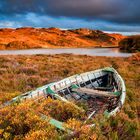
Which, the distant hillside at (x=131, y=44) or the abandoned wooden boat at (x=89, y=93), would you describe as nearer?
the abandoned wooden boat at (x=89, y=93)

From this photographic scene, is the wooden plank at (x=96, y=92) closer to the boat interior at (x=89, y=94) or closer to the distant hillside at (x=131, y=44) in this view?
the boat interior at (x=89, y=94)

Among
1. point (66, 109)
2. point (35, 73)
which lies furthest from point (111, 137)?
point (35, 73)

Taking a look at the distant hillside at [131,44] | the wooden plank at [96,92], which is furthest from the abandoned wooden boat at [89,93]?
the distant hillside at [131,44]

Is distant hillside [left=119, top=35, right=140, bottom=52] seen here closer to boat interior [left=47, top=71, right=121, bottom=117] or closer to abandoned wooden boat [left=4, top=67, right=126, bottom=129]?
abandoned wooden boat [left=4, top=67, right=126, bottom=129]

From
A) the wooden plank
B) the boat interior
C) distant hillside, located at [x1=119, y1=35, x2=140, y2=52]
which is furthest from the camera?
distant hillside, located at [x1=119, y1=35, x2=140, y2=52]

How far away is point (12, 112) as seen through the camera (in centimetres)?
568

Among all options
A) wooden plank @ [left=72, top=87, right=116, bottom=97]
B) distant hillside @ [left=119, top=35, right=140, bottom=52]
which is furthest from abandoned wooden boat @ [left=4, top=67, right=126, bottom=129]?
distant hillside @ [left=119, top=35, right=140, bottom=52]

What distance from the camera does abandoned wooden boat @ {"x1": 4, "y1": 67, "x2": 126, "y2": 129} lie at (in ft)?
27.3

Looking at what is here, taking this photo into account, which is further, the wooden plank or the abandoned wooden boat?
the wooden plank

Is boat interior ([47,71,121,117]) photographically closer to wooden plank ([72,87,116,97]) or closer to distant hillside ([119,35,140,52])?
wooden plank ([72,87,116,97])

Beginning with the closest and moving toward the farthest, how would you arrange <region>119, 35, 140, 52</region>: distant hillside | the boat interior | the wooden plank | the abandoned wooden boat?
the abandoned wooden boat → the boat interior → the wooden plank → <region>119, 35, 140, 52</region>: distant hillside

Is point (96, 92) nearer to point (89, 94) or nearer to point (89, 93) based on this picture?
point (89, 93)

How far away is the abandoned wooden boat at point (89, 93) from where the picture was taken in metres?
8.33

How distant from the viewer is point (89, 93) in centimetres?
984
